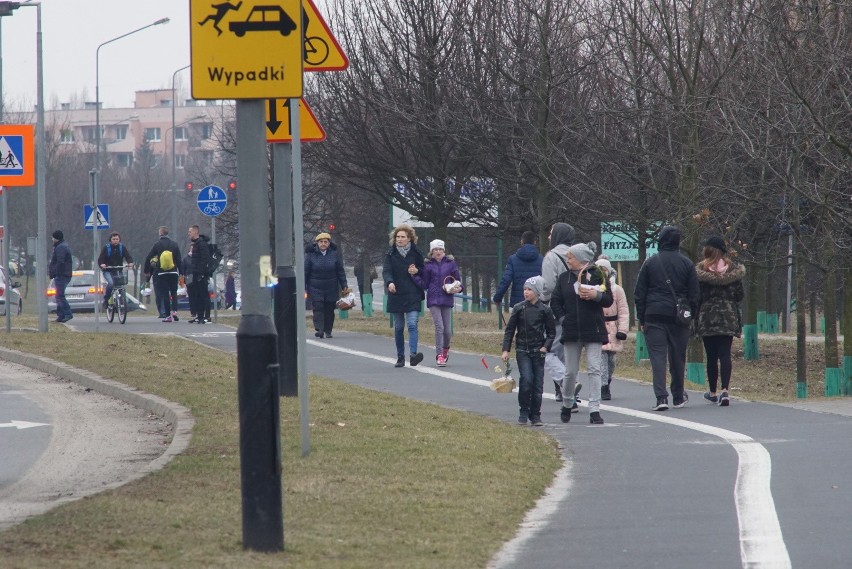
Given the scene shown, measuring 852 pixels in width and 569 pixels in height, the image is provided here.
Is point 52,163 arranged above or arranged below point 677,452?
above

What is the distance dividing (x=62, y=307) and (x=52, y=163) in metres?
37.5

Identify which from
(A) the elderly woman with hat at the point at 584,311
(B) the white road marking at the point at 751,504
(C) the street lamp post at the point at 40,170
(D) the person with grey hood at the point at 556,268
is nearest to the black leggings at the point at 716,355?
(B) the white road marking at the point at 751,504

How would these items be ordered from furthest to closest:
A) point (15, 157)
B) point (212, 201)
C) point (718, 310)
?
point (212, 201) < point (15, 157) < point (718, 310)

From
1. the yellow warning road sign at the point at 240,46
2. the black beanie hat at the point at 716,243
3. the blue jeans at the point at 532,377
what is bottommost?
the blue jeans at the point at 532,377

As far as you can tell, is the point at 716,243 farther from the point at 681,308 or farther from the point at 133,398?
the point at 133,398

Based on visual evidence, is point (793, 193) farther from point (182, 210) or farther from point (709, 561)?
point (182, 210)

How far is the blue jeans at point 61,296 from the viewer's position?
29016mm

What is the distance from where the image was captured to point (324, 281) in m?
24.9

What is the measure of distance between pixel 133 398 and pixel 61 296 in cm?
1517

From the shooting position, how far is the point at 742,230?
78.7 feet

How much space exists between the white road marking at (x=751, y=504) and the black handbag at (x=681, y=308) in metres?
1.14

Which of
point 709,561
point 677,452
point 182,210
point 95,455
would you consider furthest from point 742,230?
point 182,210

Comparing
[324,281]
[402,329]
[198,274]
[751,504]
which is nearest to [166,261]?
[198,274]

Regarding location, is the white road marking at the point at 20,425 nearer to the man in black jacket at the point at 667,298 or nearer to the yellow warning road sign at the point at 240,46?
the man in black jacket at the point at 667,298
